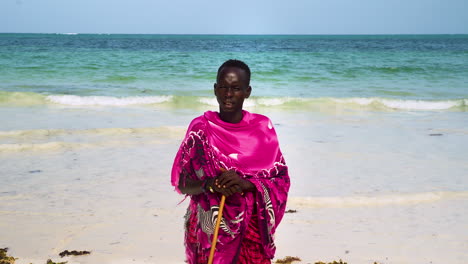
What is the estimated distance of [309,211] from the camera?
5.18m

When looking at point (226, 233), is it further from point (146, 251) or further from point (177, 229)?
point (177, 229)

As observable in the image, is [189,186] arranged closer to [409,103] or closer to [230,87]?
[230,87]

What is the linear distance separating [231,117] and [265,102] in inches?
467

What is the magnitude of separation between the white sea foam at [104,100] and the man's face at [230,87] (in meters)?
11.2

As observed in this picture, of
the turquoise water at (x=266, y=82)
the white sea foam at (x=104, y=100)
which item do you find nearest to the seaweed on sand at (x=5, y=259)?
the white sea foam at (x=104, y=100)

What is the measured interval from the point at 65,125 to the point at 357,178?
563cm

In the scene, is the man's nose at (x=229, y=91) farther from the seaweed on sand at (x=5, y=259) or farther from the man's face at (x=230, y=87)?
the seaweed on sand at (x=5, y=259)

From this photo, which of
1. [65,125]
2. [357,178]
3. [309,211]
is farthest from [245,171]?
[65,125]

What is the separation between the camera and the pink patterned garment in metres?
2.29

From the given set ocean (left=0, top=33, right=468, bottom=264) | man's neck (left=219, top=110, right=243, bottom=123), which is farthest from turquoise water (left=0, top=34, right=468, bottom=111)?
man's neck (left=219, top=110, right=243, bottom=123)

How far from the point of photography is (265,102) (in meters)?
14.2

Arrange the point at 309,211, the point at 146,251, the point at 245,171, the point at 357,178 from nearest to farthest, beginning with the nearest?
1. the point at 245,171
2. the point at 146,251
3. the point at 309,211
4. the point at 357,178

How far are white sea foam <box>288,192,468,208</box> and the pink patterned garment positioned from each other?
9.97ft

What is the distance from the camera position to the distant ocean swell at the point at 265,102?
13047mm
